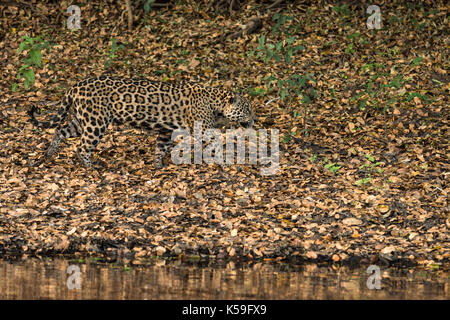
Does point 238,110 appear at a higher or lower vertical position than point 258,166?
higher

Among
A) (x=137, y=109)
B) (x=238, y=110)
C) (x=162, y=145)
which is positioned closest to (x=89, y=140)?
(x=137, y=109)

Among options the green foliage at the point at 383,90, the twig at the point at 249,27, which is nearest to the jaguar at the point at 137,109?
the green foliage at the point at 383,90

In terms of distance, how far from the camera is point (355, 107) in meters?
14.1

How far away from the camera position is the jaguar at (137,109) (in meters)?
11.7

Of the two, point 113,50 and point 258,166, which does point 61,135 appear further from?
point 113,50

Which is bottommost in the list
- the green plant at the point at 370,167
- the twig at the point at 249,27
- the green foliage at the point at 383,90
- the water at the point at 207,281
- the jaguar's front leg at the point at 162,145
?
the water at the point at 207,281

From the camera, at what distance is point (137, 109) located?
38.5 feet

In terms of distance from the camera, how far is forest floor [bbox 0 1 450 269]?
9.21 meters

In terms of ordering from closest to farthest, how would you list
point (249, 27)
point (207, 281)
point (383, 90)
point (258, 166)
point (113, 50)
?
point (207, 281) < point (258, 166) < point (383, 90) < point (113, 50) < point (249, 27)

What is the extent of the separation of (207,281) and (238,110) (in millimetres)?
Answer: 5058

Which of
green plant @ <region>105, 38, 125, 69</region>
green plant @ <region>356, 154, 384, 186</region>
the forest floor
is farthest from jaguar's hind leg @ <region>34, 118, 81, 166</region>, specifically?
green plant @ <region>356, 154, 384, 186</region>

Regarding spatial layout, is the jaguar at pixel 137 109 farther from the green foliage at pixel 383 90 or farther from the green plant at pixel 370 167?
the green foliage at pixel 383 90

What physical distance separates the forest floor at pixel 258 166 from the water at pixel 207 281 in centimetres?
47
